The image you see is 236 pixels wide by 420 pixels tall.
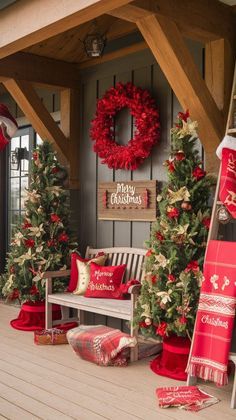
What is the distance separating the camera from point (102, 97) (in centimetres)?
515

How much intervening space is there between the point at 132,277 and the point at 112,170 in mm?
1106

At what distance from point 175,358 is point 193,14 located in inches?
93.6

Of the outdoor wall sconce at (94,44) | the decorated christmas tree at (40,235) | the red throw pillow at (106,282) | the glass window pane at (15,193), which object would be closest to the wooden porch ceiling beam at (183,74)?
the outdoor wall sconce at (94,44)

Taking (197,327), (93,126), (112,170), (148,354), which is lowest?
(148,354)

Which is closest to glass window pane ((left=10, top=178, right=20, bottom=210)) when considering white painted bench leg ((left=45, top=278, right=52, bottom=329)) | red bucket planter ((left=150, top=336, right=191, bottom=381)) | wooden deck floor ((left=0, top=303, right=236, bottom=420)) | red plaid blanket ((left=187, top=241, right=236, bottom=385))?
white painted bench leg ((left=45, top=278, right=52, bottom=329))

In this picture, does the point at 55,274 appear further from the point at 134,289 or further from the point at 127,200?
the point at 134,289

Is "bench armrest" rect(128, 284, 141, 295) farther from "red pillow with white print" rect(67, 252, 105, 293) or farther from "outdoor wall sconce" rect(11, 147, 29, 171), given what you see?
"outdoor wall sconce" rect(11, 147, 29, 171)

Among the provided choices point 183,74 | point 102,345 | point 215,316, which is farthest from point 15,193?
point 215,316

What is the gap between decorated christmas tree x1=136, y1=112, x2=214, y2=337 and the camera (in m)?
3.55

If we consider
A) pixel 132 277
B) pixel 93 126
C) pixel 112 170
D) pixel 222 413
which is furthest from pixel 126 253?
pixel 222 413

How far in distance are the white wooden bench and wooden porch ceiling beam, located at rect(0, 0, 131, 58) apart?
75.3 inches

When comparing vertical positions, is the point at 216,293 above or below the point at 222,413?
above

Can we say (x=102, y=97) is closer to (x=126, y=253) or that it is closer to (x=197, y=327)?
(x=126, y=253)

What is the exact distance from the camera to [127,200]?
4.87 meters
